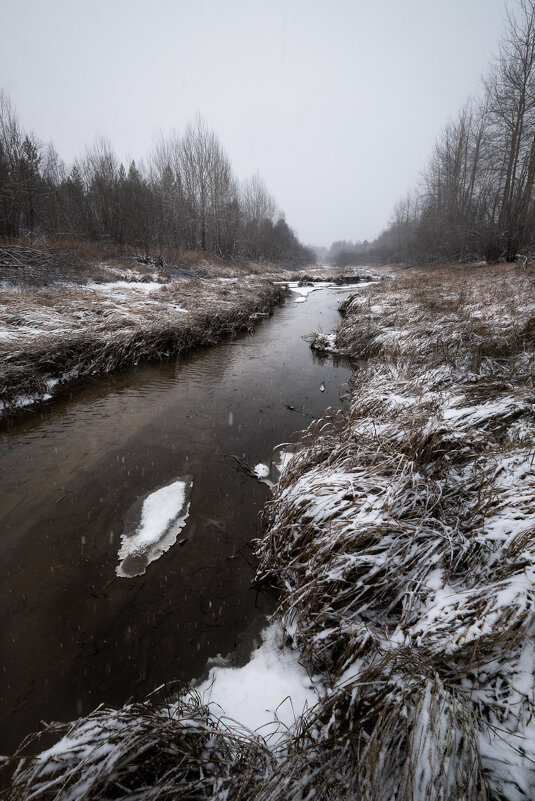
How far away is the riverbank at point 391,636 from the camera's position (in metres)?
1.16

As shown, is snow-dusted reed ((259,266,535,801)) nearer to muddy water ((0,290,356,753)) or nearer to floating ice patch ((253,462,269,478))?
muddy water ((0,290,356,753))

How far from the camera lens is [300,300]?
60.3 feet

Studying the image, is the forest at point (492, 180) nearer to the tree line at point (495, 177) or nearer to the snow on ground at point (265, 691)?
the tree line at point (495, 177)

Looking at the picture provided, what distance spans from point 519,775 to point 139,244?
974 inches

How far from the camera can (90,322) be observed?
7.80 metres

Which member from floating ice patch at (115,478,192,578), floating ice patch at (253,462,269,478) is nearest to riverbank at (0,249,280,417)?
floating ice patch at (115,478,192,578)

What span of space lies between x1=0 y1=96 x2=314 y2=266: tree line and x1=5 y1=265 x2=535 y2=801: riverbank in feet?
55.5

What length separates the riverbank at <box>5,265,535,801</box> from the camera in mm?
1162

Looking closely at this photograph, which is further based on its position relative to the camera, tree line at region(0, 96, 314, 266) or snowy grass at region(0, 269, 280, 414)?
tree line at region(0, 96, 314, 266)

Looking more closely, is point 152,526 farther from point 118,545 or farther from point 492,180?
point 492,180

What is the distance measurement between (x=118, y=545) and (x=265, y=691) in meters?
1.80

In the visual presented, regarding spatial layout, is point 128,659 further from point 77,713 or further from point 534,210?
point 534,210

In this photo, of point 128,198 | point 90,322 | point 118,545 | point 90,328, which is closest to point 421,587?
point 118,545

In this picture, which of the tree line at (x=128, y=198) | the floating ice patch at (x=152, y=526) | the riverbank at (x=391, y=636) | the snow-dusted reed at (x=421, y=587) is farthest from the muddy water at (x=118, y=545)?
the tree line at (x=128, y=198)
